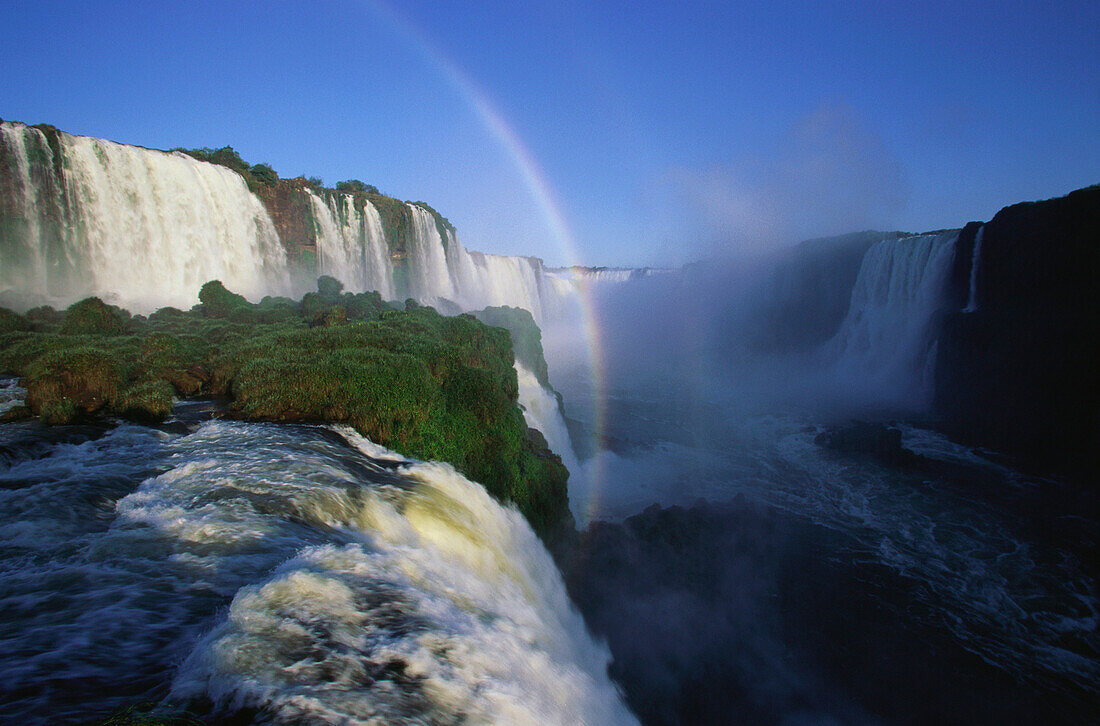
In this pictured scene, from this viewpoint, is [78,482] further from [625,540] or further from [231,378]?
[625,540]

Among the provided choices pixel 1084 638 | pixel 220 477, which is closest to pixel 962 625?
pixel 1084 638

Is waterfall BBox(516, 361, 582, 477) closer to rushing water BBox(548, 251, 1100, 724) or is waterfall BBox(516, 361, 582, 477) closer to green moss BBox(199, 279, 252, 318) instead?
rushing water BBox(548, 251, 1100, 724)

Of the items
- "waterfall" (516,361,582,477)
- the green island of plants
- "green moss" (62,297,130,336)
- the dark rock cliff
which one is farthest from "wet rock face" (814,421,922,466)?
"green moss" (62,297,130,336)

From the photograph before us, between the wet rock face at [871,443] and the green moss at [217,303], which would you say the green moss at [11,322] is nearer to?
the green moss at [217,303]

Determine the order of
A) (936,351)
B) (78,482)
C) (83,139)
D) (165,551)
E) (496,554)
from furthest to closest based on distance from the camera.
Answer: (936,351) < (83,139) < (496,554) < (78,482) < (165,551)

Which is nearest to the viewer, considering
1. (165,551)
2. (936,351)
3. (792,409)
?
(165,551)

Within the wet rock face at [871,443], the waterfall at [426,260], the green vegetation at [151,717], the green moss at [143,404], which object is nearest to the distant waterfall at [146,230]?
the waterfall at [426,260]

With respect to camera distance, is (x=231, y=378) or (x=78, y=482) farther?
(x=231, y=378)
